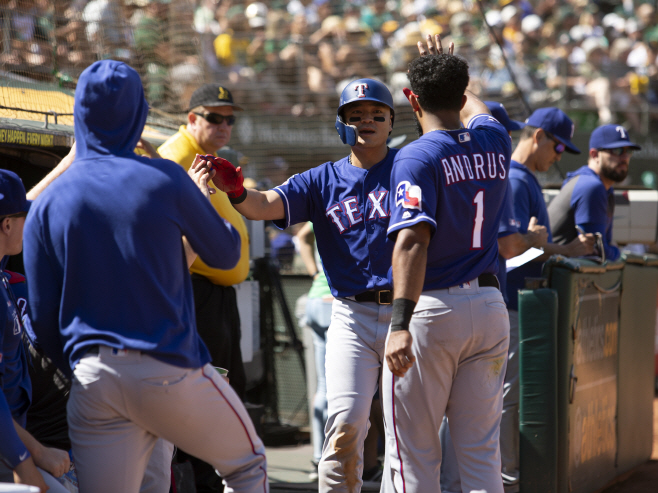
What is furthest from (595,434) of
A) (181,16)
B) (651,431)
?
(181,16)

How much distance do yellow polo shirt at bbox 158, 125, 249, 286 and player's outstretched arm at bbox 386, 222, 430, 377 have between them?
1.58 metres

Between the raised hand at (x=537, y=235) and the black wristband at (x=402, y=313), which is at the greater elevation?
the raised hand at (x=537, y=235)

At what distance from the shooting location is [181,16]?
7527 mm

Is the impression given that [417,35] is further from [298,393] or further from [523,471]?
[523,471]

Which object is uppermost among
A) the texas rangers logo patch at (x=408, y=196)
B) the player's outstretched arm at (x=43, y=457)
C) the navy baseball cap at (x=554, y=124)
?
the navy baseball cap at (x=554, y=124)

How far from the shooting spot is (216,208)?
13.7 feet

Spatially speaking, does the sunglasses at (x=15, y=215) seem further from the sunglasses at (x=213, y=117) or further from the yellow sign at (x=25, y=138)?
the sunglasses at (x=213, y=117)

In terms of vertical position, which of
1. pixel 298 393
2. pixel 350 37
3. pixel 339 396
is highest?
pixel 350 37

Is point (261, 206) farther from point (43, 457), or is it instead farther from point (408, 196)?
point (43, 457)

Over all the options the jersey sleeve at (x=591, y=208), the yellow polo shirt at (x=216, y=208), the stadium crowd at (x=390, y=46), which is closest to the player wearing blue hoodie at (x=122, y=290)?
the yellow polo shirt at (x=216, y=208)

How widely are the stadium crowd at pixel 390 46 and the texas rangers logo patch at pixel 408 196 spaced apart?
485 cm

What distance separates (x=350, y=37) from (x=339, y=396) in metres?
9.17

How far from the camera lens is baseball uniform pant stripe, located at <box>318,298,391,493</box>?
126 inches

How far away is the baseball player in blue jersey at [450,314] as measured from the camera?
2.84 metres
